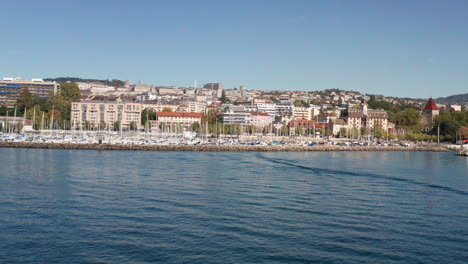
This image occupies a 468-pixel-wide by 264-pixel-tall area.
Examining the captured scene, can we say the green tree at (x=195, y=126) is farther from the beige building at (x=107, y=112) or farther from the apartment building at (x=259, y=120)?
the apartment building at (x=259, y=120)

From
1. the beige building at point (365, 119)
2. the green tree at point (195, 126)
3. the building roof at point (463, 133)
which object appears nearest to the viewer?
the building roof at point (463, 133)

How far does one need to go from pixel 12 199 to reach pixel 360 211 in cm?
950

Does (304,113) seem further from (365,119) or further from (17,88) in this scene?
(17,88)

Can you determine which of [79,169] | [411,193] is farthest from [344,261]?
[79,169]

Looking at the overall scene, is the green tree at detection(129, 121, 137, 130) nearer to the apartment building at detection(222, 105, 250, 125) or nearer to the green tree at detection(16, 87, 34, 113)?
the apartment building at detection(222, 105, 250, 125)

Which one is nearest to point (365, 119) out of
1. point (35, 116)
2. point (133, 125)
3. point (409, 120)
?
point (409, 120)

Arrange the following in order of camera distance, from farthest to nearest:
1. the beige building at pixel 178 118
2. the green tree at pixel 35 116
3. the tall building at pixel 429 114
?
the tall building at pixel 429 114
the beige building at pixel 178 118
the green tree at pixel 35 116

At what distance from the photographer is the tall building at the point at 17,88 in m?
79.9

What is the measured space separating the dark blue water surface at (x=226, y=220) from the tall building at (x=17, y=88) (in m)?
67.9

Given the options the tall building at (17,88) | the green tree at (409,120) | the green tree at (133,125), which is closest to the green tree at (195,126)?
the green tree at (133,125)

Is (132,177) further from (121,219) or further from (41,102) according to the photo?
(41,102)

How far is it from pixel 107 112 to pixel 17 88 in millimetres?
18919

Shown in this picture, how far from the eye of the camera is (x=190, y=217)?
1148cm

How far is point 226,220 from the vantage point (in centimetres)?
1120
